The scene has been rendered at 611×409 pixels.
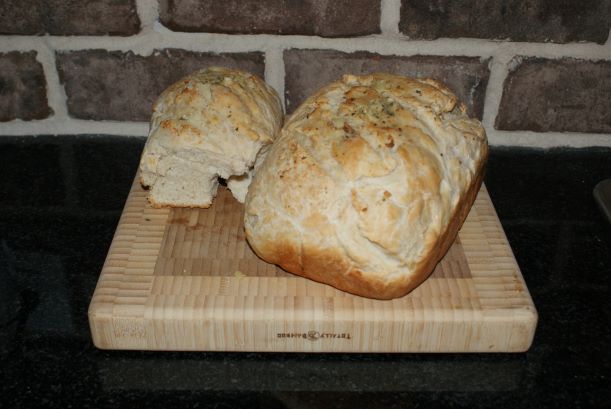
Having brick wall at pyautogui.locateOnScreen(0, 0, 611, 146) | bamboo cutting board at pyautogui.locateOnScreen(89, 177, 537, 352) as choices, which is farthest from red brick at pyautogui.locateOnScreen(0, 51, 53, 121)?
bamboo cutting board at pyautogui.locateOnScreen(89, 177, 537, 352)

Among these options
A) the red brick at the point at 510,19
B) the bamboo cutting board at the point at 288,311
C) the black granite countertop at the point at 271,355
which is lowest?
the black granite countertop at the point at 271,355

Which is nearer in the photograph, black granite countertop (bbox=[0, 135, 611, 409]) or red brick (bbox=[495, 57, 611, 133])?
black granite countertop (bbox=[0, 135, 611, 409])

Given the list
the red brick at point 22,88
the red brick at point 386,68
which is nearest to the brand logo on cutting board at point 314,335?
the red brick at point 386,68

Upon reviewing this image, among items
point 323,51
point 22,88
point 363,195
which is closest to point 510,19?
point 323,51

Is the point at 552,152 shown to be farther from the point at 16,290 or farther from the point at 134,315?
the point at 16,290

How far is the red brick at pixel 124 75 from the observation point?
5.07 ft

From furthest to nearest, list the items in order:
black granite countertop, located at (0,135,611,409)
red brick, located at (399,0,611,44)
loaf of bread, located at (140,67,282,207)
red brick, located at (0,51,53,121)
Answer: red brick, located at (0,51,53,121) → red brick, located at (399,0,611,44) → loaf of bread, located at (140,67,282,207) → black granite countertop, located at (0,135,611,409)

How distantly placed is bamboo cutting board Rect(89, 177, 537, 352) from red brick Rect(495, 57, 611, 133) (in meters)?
0.58

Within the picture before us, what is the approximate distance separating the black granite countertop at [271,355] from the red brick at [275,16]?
0.42 metres

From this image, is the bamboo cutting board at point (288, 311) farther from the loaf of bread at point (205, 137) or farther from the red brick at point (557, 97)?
the red brick at point (557, 97)

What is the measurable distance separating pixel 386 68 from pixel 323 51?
15cm

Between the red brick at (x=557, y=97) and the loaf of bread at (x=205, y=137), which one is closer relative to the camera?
the loaf of bread at (x=205, y=137)

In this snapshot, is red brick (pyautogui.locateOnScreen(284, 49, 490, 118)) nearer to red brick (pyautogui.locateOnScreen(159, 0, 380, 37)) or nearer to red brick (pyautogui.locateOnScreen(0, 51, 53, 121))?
red brick (pyautogui.locateOnScreen(159, 0, 380, 37))

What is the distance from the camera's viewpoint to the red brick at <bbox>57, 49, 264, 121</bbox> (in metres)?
1.55
